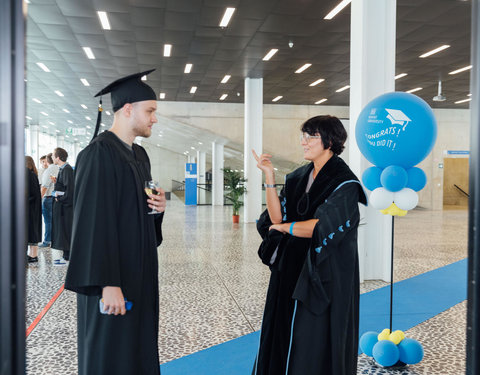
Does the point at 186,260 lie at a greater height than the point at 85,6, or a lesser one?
lesser

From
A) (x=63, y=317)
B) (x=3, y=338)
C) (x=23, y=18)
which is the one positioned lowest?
(x=63, y=317)

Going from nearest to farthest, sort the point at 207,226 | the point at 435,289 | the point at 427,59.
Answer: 1. the point at 435,289
2. the point at 427,59
3. the point at 207,226

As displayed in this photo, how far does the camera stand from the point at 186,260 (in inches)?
273

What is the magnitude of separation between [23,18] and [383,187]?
2690 millimetres

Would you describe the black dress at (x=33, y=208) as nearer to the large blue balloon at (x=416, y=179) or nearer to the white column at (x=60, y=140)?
the large blue balloon at (x=416, y=179)

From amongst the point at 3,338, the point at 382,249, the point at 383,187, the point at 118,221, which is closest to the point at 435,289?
the point at 382,249

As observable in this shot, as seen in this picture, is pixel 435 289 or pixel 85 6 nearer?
pixel 435 289

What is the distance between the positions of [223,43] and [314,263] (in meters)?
7.89

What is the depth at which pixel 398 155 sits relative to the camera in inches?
117

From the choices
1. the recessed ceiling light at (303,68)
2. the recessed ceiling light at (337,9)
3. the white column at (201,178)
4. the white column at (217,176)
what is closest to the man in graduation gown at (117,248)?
the recessed ceiling light at (337,9)

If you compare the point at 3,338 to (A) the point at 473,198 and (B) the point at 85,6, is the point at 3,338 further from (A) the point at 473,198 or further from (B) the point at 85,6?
(B) the point at 85,6

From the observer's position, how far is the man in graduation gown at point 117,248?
1694mm

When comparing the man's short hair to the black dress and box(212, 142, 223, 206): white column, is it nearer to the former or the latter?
the black dress

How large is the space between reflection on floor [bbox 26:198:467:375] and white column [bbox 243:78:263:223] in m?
3.96
